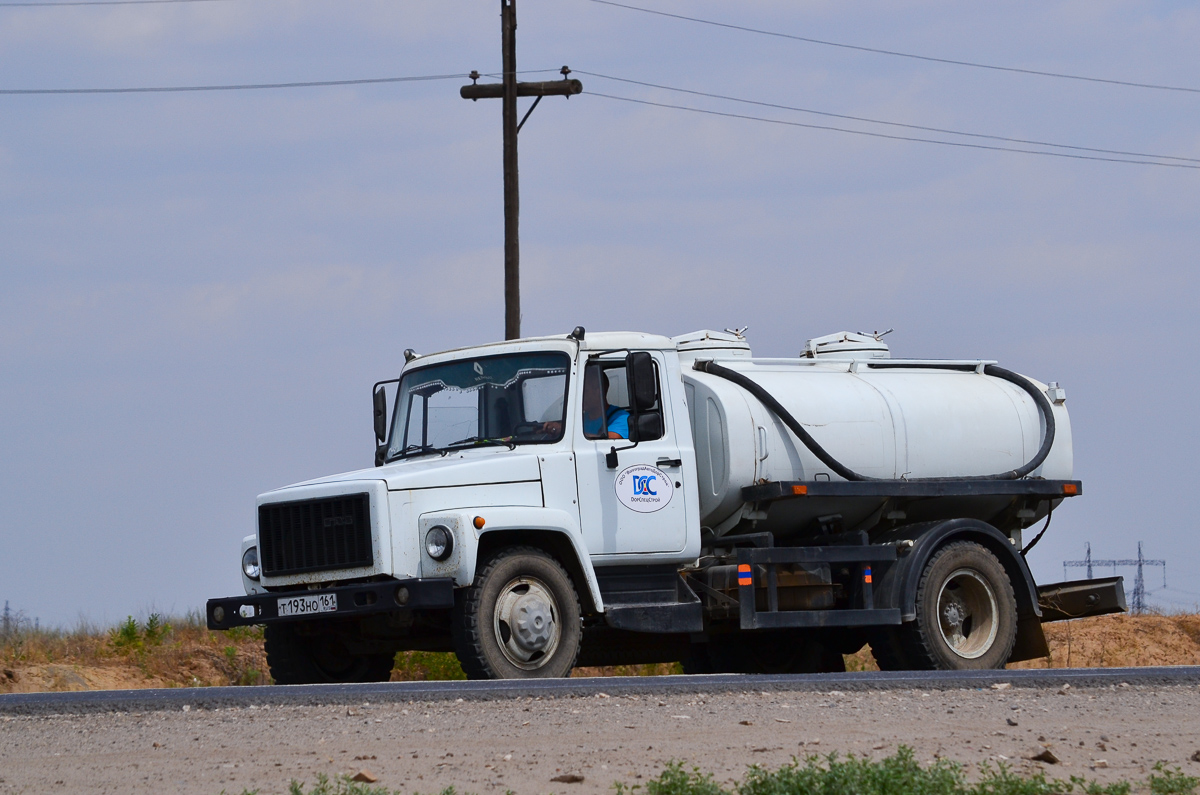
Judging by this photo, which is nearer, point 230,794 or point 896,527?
point 230,794

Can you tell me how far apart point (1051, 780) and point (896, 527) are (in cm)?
785

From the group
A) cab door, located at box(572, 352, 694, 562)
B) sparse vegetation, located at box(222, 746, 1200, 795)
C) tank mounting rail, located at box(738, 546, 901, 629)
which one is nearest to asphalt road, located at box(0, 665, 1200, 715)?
cab door, located at box(572, 352, 694, 562)

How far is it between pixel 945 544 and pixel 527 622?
454 cm

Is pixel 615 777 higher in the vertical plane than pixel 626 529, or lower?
lower

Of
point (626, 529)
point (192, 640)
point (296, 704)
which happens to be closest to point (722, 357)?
point (626, 529)

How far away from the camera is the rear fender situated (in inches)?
546

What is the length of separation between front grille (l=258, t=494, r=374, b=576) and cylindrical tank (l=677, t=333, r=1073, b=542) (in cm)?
322

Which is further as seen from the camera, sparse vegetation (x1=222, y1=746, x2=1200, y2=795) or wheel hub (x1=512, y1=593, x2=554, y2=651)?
wheel hub (x1=512, y1=593, x2=554, y2=651)

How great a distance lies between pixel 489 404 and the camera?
499 inches

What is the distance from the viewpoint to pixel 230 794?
6.70 m

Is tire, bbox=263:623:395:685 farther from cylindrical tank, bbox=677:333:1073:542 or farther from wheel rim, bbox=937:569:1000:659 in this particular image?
wheel rim, bbox=937:569:1000:659

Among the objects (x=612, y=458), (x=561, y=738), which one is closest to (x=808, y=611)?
(x=612, y=458)

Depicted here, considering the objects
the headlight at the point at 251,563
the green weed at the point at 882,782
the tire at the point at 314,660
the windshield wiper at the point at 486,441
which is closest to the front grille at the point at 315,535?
the headlight at the point at 251,563

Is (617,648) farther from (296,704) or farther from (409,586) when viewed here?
(296,704)
